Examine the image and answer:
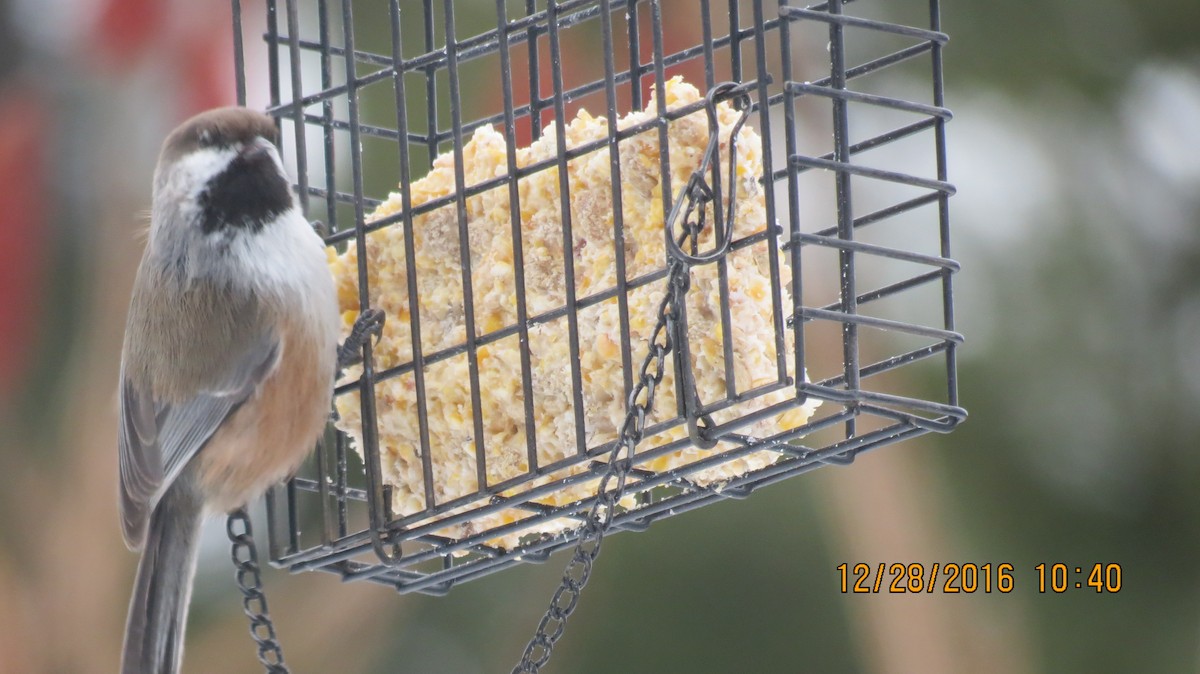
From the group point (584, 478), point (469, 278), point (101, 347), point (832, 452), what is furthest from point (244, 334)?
point (101, 347)

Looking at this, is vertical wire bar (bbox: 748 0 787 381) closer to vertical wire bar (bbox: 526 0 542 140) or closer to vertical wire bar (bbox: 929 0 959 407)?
vertical wire bar (bbox: 929 0 959 407)

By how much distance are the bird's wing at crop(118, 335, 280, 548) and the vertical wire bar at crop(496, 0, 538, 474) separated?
2.21ft

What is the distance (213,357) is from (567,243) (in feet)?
3.23

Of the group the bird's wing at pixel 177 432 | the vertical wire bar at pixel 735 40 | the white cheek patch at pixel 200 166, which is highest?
the vertical wire bar at pixel 735 40

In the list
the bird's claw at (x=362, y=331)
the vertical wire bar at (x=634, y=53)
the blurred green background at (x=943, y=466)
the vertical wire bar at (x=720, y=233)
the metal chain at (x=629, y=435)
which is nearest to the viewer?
the metal chain at (x=629, y=435)

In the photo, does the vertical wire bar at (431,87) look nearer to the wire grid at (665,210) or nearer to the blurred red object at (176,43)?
the wire grid at (665,210)

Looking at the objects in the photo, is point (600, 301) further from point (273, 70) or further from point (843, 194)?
point (273, 70)

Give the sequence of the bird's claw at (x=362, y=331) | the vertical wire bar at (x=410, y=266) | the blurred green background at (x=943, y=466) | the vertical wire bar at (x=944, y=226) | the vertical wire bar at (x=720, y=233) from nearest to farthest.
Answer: the vertical wire bar at (x=720, y=233)
the vertical wire bar at (x=944, y=226)
the vertical wire bar at (x=410, y=266)
the bird's claw at (x=362, y=331)
the blurred green background at (x=943, y=466)

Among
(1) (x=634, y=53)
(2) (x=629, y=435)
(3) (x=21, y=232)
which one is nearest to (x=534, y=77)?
(1) (x=634, y=53)

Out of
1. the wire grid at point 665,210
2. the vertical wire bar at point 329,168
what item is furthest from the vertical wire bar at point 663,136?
the vertical wire bar at point 329,168

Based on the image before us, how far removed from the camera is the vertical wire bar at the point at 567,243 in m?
2.86

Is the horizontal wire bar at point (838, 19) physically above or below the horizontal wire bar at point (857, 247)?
above

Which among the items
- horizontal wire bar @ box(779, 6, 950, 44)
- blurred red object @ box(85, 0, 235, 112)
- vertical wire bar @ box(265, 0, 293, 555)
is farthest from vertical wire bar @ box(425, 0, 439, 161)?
blurred red object @ box(85, 0, 235, 112)

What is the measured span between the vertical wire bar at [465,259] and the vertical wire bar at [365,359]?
0.24m
